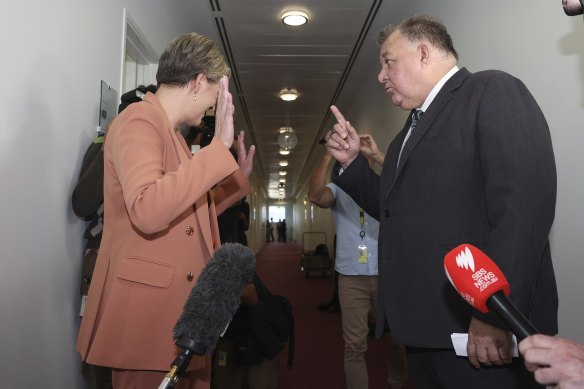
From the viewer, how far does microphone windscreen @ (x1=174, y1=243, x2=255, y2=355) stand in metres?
0.81

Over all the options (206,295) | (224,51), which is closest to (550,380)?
(206,295)

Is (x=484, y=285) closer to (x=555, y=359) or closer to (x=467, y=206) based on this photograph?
(x=555, y=359)

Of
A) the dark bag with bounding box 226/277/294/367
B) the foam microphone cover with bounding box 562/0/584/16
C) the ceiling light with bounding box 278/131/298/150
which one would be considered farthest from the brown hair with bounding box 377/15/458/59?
the ceiling light with bounding box 278/131/298/150

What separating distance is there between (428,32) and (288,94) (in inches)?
180

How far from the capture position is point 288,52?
4.67m

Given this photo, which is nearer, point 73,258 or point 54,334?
point 54,334

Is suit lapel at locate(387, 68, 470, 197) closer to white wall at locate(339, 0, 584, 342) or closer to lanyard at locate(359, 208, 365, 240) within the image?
white wall at locate(339, 0, 584, 342)

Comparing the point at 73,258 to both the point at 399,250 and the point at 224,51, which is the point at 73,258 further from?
the point at 224,51

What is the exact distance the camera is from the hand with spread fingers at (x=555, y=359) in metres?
0.58

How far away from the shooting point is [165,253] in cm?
122

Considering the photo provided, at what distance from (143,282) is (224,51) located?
3.88 metres

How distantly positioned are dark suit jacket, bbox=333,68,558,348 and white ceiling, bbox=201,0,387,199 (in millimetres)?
2751

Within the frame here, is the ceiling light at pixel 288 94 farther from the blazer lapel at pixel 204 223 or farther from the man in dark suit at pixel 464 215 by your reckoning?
the blazer lapel at pixel 204 223

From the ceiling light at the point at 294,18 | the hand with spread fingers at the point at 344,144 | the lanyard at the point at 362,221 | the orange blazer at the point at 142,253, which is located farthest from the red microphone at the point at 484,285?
the ceiling light at the point at 294,18
